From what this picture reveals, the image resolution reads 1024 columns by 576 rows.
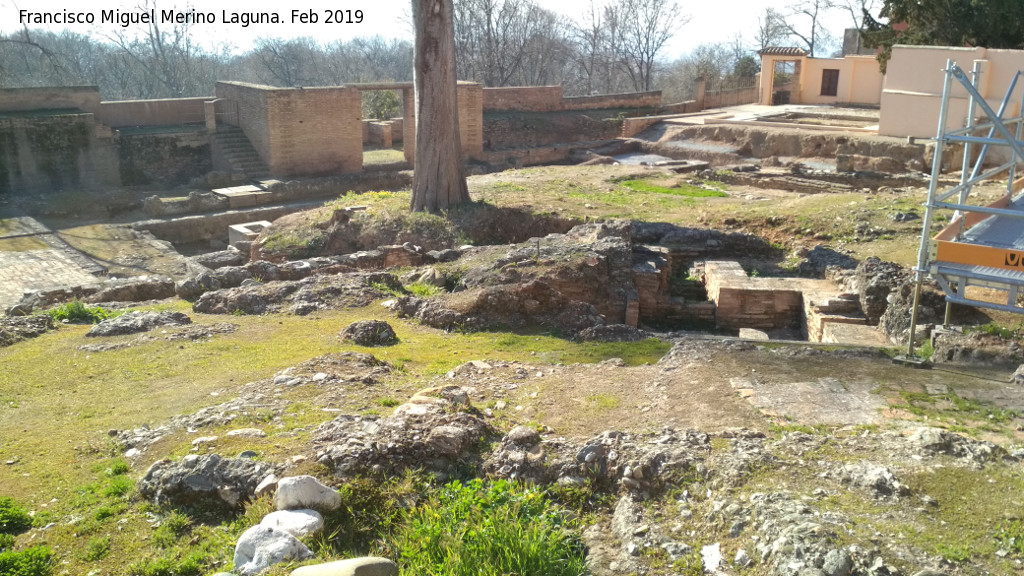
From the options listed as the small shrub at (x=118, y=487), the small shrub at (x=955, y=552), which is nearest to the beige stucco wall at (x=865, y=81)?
the small shrub at (x=955, y=552)

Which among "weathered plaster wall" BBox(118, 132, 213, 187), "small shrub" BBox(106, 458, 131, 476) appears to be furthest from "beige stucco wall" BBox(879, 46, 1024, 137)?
"small shrub" BBox(106, 458, 131, 476)

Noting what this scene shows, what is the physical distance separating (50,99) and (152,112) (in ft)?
7.78

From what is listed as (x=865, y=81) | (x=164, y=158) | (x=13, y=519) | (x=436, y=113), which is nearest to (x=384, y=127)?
(x=164, y=158)

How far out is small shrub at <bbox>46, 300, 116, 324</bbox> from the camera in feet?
28.3

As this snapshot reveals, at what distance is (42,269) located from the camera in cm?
1337

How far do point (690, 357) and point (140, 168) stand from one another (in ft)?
57.7

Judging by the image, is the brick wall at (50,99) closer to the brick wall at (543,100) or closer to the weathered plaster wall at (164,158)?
the weathered plaster wall at (164,158)

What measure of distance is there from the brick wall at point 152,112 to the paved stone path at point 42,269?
235 inches

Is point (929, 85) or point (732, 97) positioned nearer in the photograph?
point (929, 85)

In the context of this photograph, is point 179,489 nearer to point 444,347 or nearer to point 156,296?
point 444,347

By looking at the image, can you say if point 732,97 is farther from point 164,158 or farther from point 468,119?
point 164,158

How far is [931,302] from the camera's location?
806cm

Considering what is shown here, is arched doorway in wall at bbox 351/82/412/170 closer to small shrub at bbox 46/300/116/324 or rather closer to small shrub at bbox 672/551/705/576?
small shrub at bbox 46/300/116/324

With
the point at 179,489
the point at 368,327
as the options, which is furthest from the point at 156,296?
the point at 179,489
